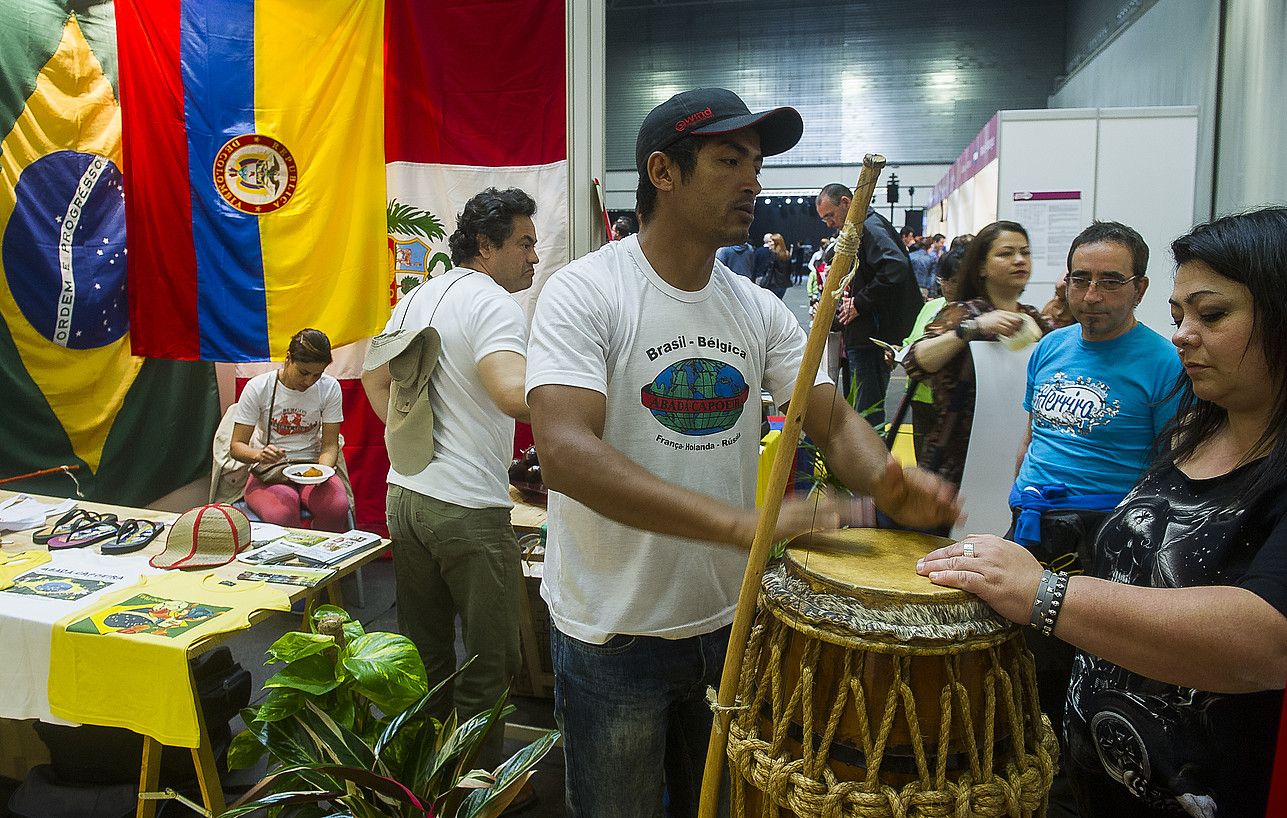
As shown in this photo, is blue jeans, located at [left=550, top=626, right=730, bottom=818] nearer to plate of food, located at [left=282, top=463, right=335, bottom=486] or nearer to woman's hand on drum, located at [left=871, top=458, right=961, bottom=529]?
woman's hand on drum, located at [left=871, top=458, right=961, bottom=529]

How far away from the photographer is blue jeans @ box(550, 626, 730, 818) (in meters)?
1.56

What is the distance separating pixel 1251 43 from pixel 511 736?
663 cm

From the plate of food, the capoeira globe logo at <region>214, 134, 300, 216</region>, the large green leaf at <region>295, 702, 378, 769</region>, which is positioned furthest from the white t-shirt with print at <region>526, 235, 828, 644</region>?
the capoeira globe logo at <region>214, 134, 300, 216</region>

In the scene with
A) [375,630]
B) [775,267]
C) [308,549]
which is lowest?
[375,630]

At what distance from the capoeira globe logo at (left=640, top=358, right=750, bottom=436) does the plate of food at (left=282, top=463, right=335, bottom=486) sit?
308 centimetres

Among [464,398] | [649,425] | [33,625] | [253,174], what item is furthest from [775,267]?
[649,425]

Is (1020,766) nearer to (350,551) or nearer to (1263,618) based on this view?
(1263,618)

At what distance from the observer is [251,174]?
169 inches

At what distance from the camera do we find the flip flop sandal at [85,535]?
109 inches

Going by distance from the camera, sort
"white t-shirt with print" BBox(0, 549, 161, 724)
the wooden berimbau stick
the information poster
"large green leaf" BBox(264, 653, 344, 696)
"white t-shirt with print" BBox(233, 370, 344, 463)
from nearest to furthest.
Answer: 1. the wooden berimbau stick
2. "large green leaf" BBox(264, 653, 344, 696)
3. "white t-shirt with print" BBox(0, 549, 161, 724)
4. "white t-shirt with print" BBox(233, 370, 344, 463)
5. the information poster

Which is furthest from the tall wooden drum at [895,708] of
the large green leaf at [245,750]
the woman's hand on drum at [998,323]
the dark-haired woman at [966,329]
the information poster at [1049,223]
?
the information poster at [1049,223]

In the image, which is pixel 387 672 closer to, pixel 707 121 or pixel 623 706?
pixel 623 706

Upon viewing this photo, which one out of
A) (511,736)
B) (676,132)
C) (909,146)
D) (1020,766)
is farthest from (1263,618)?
(909,146)

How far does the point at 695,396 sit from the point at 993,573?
0.57 meters
